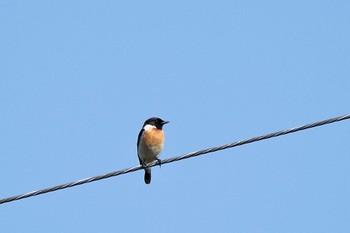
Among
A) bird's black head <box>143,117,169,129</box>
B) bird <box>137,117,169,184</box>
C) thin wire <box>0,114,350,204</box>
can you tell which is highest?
bird's black head <box>143,117,169,129</box>

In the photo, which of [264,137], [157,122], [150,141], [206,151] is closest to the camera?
[264,137]

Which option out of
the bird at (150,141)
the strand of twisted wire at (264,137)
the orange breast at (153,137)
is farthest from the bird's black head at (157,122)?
the strand of twisted wire at (264,137)

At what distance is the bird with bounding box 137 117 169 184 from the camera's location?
1175 cm

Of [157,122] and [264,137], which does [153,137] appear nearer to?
[157,122]

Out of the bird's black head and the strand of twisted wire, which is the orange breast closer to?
the bird's black head

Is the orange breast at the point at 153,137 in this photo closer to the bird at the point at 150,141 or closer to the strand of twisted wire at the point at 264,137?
the bird at the point at 150,141

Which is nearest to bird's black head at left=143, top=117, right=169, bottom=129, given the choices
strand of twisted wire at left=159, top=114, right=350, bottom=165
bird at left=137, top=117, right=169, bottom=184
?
bird at left=137, top=117, right=169, bottom=184

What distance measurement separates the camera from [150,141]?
11742 millimetres

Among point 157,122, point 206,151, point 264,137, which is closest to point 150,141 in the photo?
point 157,122

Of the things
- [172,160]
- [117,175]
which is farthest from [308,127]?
[117,175]

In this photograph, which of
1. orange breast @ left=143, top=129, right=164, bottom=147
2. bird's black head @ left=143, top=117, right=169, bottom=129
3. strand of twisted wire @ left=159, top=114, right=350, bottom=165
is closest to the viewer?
strand of twisted wire @ left=159, top=114, right=350, bottom=165

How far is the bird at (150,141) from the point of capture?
11750 mm

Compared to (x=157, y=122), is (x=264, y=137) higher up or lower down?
A: lower down

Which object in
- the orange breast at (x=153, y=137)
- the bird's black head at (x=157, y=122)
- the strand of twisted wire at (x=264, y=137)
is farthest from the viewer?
the bird's black head at (x=157, y=122)
